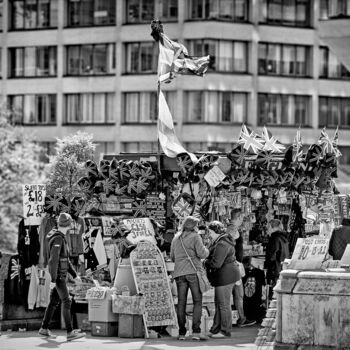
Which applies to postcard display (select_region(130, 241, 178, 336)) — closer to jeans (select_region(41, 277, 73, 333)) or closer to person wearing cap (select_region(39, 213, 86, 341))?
person wearing cap (select_region(39, 213, 86, 341))

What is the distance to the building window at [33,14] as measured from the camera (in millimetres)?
68000

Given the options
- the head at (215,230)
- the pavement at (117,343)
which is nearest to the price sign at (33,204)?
the pavement at (117,343)

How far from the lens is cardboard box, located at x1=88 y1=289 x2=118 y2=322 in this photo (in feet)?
61.5

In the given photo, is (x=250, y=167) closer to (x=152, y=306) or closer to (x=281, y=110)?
(x=152, y=306)

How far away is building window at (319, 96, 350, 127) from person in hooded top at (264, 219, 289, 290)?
47013 millimetres

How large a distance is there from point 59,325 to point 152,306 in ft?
6.70

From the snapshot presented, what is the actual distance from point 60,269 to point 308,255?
13.2 ft

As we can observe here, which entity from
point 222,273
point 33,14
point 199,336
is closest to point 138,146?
point 33,14

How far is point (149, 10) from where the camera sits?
66188mm

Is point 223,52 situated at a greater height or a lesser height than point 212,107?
greater

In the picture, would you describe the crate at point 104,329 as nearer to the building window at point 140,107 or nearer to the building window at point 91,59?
the building window at point 140,107

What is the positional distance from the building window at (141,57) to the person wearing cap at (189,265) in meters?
47.0

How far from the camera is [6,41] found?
68500 mm

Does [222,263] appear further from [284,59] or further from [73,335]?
[284,59]
